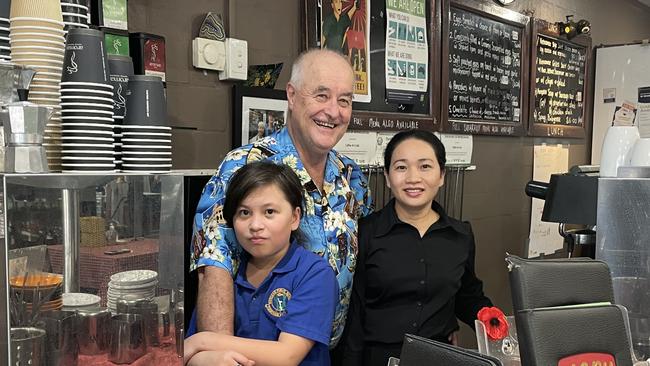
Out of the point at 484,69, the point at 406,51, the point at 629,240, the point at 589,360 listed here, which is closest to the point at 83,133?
the point at 589,360

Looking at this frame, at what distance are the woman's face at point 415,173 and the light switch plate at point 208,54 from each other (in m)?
0.77

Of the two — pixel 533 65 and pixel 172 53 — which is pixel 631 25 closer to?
pixel 533 65

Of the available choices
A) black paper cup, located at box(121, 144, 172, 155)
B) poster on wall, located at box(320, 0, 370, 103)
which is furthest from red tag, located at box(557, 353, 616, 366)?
poster on wall, located at box(320, 0, 370, 103)

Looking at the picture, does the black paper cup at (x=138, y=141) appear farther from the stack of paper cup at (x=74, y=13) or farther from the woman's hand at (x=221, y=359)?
the woman's hand at (x=221, y=359)

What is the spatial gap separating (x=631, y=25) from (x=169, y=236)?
532cm

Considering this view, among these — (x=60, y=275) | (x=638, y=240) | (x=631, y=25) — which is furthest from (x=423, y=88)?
(x=631, y=25)

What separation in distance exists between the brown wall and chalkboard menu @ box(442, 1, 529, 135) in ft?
0.45

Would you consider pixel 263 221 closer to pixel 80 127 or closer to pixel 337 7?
pixel 80 127

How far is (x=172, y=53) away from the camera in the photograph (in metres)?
2.06

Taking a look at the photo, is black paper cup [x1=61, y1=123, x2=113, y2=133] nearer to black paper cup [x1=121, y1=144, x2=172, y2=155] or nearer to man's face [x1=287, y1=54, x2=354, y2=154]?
black paper cup [x1=121, y1=144, x2=172, y2=155]

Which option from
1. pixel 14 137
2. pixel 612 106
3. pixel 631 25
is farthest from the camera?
pixel 631 25

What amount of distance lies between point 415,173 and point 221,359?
2.66ft

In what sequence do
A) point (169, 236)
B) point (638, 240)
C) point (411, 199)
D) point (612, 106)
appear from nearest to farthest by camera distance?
1. point (169, 236)
2. point (638, 240)
3. point (411, 199)
4. point (612, 106)

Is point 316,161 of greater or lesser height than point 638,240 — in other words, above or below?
above
